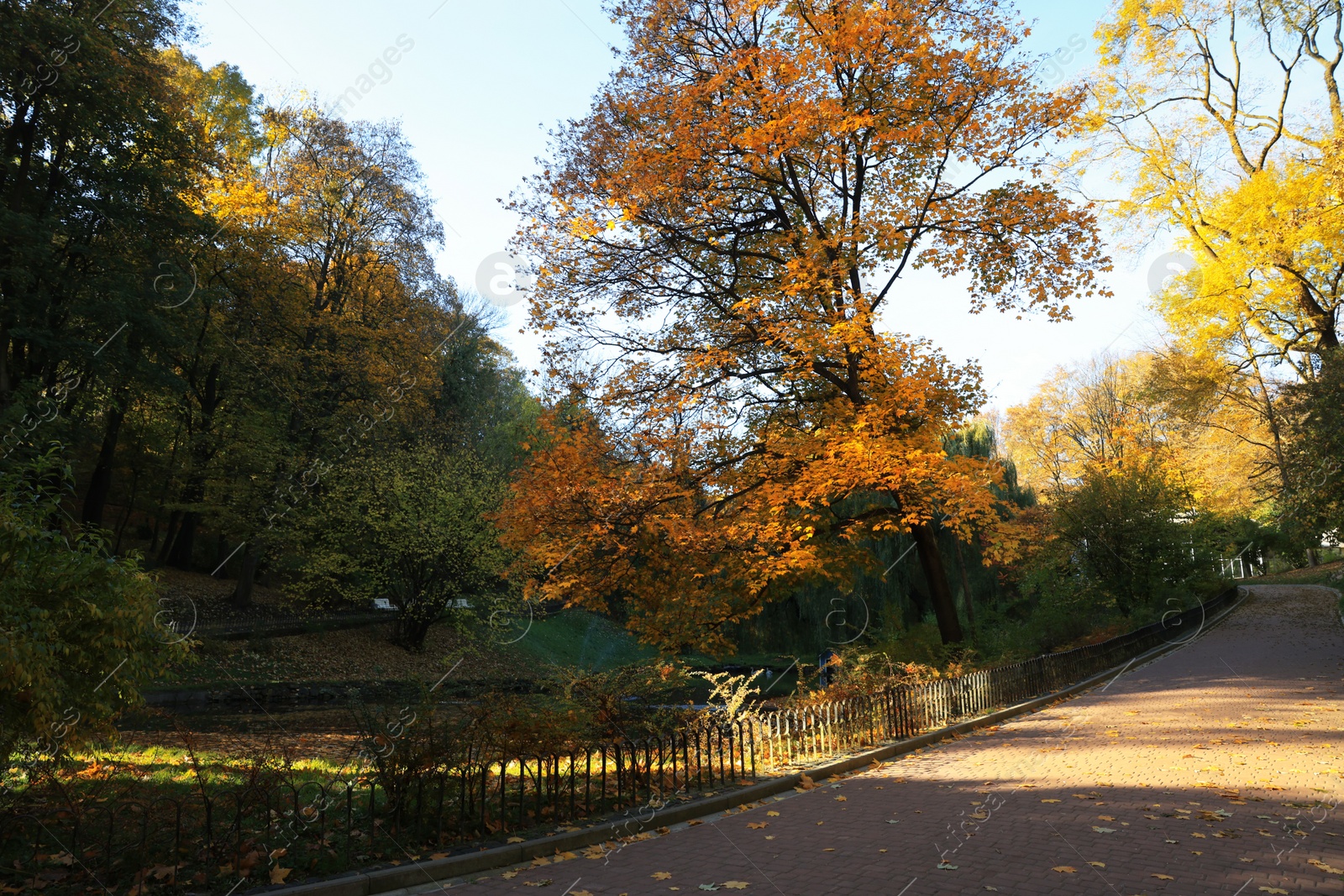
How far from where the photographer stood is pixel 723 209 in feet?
56.2

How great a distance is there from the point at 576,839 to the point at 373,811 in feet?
5.59

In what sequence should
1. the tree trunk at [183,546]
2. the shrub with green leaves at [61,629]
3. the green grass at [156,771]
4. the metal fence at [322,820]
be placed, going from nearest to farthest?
the metal fence at [322,820]
the shrub with green leaves at [61,629]
the green grass at [156,771]
the tree trunk at [183,546]

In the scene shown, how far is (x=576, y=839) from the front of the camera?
23.0ft

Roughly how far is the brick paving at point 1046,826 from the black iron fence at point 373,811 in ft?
2.55

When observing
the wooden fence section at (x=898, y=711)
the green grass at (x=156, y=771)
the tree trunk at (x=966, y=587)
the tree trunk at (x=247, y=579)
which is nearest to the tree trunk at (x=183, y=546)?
the tree trunk at (x=247, y=579)

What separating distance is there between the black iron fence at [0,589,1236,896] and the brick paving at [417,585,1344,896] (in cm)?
78

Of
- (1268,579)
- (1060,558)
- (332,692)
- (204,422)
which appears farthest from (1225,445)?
(204,422)

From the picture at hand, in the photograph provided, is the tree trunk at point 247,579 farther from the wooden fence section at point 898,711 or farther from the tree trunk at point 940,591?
the wooden fence section at point 898,711

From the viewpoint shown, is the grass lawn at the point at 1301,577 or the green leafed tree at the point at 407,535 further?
the grass lawn at the point at 1301,577

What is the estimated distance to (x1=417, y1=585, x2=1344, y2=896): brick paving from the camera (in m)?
5.69

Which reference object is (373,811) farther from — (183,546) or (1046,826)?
(183,546)

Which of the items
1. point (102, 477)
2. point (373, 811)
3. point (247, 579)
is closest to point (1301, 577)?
point (247, 579)

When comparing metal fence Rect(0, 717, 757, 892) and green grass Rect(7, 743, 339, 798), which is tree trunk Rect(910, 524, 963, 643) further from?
green grass Rect(7, 743, 339, 798)

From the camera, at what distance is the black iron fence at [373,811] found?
5.45 meters
